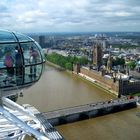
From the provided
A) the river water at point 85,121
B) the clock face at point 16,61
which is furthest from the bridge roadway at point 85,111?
the clock face at point 16,61

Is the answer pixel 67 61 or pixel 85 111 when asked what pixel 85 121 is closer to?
pixel 85 111

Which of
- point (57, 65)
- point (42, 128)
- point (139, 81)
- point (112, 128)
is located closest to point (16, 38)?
point (42, 128)

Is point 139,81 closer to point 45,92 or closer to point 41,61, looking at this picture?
point 45,92

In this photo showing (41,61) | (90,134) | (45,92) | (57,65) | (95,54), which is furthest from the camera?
(57,65)

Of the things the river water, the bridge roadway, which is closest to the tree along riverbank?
the river water

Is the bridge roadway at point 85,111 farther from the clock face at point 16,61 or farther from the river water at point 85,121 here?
the clock face at point 16,61

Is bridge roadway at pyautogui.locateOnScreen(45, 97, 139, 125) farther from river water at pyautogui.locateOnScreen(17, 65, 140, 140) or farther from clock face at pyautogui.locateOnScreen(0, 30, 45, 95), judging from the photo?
clock face at pyautogui.locateOnScreen(0, 30, 45, 95)
